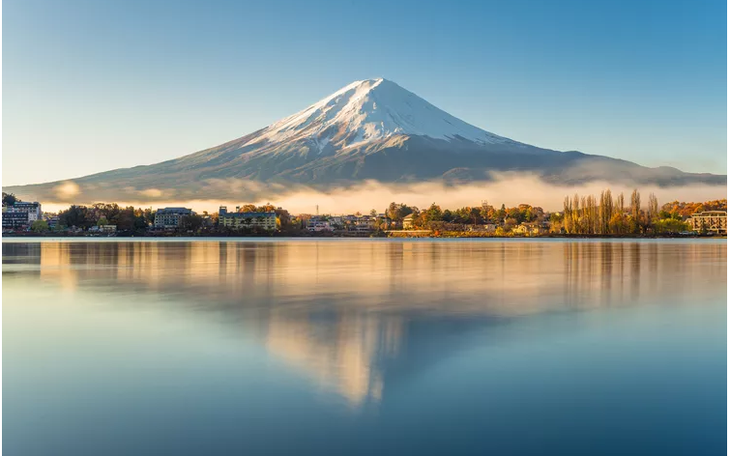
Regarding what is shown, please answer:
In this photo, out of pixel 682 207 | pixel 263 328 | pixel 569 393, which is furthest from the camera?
pixel 682 207

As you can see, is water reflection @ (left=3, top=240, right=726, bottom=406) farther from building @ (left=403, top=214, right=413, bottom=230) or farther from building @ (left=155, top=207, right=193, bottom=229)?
building @ (left=403, top=214, right=413, bottom=230)

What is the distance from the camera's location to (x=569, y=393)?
16.4ft

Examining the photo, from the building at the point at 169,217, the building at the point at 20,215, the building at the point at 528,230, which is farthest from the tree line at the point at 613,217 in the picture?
the building at the point at 20,215

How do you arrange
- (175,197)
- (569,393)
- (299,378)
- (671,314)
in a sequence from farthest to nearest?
(175,197)
(671,314)
(299,378)
(569,393)

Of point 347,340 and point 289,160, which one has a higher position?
point 289,160

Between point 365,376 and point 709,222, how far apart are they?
125m

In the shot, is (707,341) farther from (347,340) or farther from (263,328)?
(263,328)

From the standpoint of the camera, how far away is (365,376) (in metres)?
5.41

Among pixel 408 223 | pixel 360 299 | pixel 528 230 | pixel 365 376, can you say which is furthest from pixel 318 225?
pixel 365 376

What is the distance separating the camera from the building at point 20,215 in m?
139

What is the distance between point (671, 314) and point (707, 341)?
7.41 ft

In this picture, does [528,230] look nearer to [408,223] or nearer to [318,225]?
[408,223]

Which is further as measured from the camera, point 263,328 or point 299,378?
point 263,328

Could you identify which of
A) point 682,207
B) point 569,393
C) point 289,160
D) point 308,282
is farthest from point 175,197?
point 569,393
